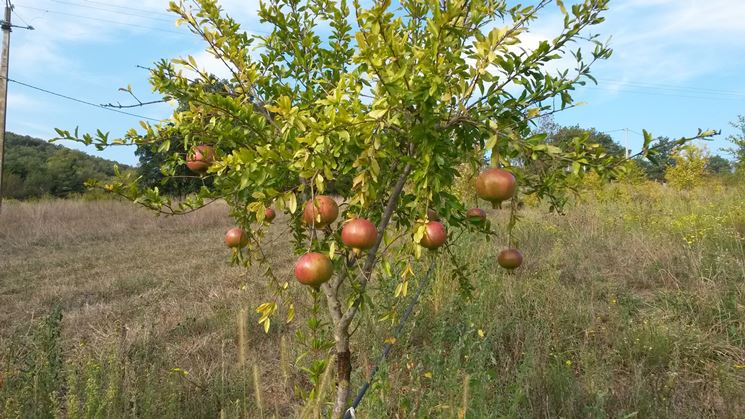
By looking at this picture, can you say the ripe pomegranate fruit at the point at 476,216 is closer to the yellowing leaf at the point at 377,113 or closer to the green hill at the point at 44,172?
the yellowing leaf at the point at 377,113

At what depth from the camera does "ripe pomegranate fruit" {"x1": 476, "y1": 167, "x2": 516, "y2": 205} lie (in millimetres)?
1111

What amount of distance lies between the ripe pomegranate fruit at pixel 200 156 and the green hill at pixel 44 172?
75.8 ft

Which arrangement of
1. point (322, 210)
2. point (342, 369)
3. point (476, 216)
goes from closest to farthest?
1. point (322, 210)
2. point (476, 216)
3. point (342, 369)

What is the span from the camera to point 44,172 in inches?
1017

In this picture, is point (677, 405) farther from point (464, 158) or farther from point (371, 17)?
point (371, 17)

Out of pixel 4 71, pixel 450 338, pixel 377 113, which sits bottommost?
pixel 450 338

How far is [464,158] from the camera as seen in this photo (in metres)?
1.33

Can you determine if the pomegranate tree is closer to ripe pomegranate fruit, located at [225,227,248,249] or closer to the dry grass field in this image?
ripe pomegranate fruit, located at [225,227,248,249]

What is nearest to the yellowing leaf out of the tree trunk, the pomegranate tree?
the pomegranate tree

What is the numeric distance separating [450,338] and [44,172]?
2979cm

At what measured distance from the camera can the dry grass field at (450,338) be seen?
249cm

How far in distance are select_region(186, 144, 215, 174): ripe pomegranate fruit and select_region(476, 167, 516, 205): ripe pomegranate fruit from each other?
0.93m

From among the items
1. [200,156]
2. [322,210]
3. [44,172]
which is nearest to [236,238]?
[200,156]

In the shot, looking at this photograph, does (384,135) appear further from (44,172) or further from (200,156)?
(44,172)
